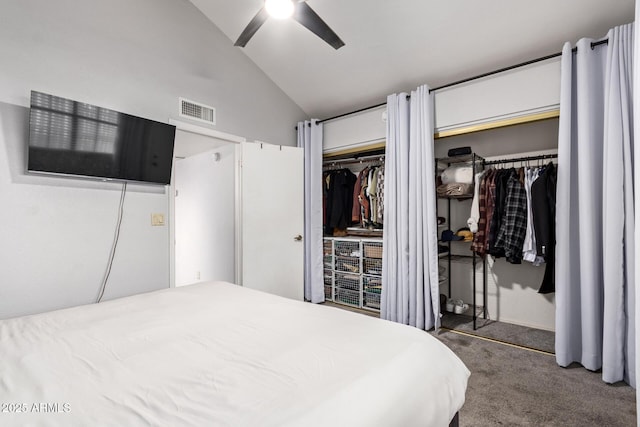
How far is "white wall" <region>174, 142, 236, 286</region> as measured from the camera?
126 inches

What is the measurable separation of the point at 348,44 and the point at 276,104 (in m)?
1.11

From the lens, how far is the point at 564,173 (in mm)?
2104

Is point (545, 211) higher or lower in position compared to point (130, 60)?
lower

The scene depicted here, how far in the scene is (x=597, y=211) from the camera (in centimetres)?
203

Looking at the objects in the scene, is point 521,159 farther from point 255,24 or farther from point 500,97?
point 255,24

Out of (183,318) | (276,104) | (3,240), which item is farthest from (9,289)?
(276,104)

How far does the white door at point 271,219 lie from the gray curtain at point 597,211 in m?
2.34

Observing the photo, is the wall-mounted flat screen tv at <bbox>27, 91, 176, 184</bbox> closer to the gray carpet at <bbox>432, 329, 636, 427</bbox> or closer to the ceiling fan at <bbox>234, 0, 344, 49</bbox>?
the ceiling fan at <bbox>234, 0, 344, 49</bbox>

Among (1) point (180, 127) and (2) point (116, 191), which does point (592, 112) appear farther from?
(2) point (116, 191)

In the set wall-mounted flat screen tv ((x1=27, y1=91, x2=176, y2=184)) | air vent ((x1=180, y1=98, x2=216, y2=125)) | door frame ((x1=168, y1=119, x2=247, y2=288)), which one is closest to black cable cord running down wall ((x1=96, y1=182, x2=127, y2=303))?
wall-mounted flat screen tv ((x1=27, y1=91, x2=176, y2=184))

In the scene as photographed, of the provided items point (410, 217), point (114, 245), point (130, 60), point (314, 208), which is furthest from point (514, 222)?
point (130, 60)

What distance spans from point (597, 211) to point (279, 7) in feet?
7.86

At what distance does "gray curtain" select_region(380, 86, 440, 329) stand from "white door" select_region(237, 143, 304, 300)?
995mm

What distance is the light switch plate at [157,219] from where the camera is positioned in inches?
94.3
